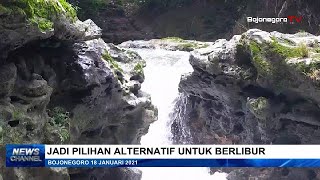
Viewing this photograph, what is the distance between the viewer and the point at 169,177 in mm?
12812

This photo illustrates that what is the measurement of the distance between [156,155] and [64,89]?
12.9 feet

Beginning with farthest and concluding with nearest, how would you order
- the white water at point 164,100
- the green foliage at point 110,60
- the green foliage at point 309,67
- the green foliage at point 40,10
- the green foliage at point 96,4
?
the green foliage at point 96,4, the white water at point 164,100, the green foliage at point 110,60, the green foliage at point 309,67, the green foliage at point 40,10

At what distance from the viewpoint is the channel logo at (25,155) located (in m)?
5.80

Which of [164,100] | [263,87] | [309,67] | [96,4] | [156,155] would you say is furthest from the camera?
[96,4]

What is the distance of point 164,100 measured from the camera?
1563cm

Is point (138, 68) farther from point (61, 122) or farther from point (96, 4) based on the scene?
point (96, 4)

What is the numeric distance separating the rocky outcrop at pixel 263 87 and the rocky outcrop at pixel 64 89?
7.26 feet

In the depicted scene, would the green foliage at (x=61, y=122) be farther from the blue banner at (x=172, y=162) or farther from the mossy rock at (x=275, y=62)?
→ the mossy rock at (x=275, y=62)

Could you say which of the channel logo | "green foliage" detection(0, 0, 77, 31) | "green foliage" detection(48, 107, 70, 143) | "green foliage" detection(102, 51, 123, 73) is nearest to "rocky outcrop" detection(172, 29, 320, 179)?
"green foliage" detection(102, 51, 123, 73)

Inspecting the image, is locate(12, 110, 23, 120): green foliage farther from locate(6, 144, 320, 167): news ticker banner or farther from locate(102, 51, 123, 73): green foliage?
Answer: locate(102, 51, 123, 73): green foliage

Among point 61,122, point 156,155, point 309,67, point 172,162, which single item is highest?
point 309,67

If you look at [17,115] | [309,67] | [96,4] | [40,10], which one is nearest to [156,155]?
[17,115]

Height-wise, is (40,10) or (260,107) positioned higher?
(40,10)

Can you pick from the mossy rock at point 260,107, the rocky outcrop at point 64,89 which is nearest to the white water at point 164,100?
the rocky outcrop at point 64,89
